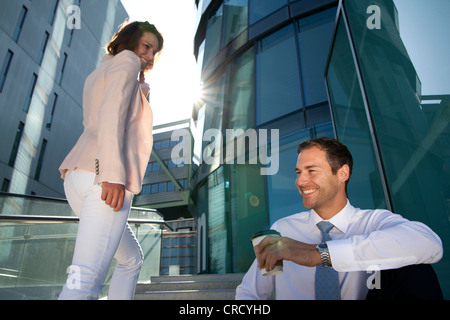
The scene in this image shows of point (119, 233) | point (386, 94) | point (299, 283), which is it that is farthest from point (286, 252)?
point (386, 94)

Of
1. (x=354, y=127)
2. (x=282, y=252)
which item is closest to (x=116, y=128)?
(x=282, y=252)

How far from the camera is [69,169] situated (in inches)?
65.1

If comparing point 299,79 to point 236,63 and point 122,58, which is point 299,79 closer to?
point 236,63

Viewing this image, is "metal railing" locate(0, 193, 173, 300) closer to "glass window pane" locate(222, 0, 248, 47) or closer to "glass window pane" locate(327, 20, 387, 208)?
"glass window pane" locate(327, 20, 387, 208)

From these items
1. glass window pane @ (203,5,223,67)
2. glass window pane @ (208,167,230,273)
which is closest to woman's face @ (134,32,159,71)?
glass window pane @ (208,167,230,273)

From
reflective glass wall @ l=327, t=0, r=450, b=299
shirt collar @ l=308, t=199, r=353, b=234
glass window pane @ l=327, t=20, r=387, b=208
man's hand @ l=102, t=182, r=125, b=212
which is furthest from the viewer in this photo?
glass window pane @ l=327, t=20, r=387, b=208

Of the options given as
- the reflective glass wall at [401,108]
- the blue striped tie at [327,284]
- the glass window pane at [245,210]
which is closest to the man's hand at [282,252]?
the blue striped tie at [327,284]

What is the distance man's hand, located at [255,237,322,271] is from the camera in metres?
1.36

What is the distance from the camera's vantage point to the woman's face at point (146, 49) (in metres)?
1.97

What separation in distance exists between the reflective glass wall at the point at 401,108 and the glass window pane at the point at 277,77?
13.8ft

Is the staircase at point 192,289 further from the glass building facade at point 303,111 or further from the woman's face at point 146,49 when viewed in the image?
the woman's face at point 146,49

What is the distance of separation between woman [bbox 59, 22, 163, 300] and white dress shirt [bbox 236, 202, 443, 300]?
69 centimetres

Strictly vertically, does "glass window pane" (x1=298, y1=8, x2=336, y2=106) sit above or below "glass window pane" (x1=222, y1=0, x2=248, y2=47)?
below

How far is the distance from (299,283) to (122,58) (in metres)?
1.51
